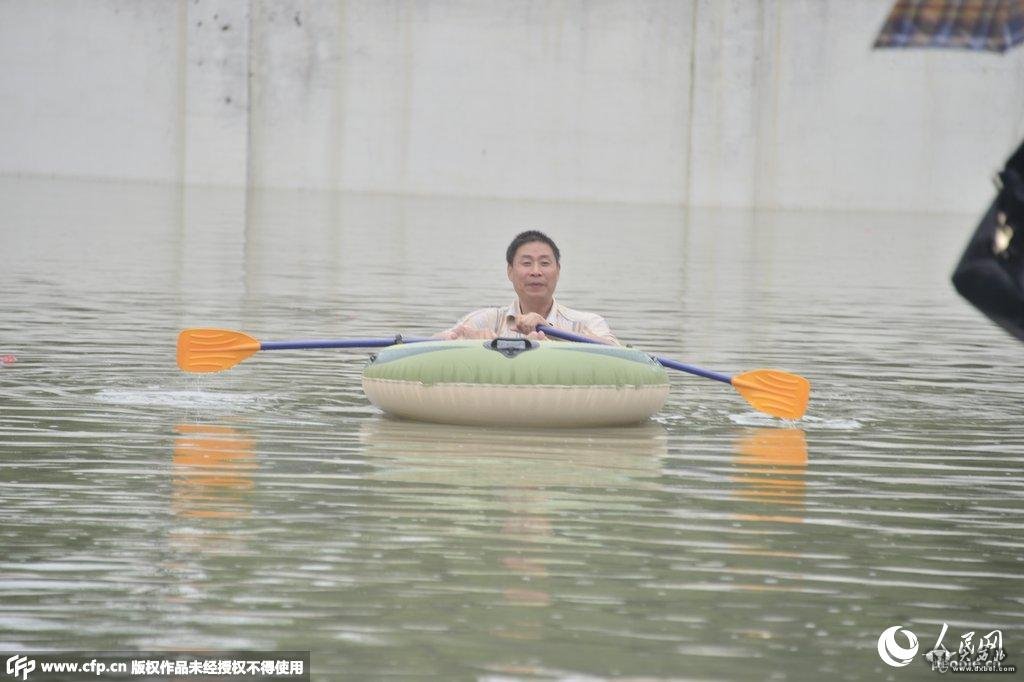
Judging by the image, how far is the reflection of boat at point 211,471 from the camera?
469 centimetres

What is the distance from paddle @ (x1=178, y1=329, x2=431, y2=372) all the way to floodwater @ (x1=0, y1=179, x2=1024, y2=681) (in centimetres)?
13

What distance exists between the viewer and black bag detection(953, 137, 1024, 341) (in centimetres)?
297

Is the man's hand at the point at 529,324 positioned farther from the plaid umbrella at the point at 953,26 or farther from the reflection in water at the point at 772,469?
the plaid umbrella at the point at 953,26

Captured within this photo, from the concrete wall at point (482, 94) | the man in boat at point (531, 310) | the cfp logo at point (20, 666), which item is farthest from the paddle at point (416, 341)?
the concrete wall at point (482, 94)

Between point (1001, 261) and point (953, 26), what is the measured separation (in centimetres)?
2806

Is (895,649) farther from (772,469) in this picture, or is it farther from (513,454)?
(513,454)

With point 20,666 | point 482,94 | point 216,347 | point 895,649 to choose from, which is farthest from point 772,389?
point 482,94

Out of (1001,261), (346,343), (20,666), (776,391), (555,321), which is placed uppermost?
(1001,261)

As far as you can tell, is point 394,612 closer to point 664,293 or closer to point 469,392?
point 469,392

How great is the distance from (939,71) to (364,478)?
26538mm

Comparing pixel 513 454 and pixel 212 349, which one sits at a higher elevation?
pixel 212 349

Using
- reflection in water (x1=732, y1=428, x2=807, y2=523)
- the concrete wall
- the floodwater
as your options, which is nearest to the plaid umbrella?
the concrete wall

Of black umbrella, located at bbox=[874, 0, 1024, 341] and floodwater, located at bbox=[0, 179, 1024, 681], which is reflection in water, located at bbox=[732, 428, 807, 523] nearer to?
floodwater, located at bbox=[0, 179, 1024, 681]

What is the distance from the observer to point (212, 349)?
7.39 metres
